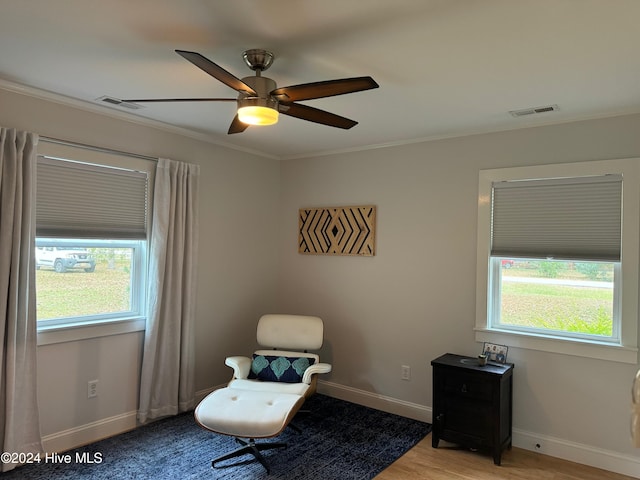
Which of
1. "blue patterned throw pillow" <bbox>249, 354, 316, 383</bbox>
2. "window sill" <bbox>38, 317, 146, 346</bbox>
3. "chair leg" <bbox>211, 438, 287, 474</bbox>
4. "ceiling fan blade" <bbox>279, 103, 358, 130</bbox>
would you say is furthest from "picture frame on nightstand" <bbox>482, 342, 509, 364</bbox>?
"window sill" <bbox>38, 317, 146, 346</bbox>

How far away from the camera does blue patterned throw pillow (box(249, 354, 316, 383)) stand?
3.65m

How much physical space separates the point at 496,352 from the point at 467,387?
16.1 inches

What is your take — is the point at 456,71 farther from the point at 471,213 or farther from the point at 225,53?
the point at 471,213

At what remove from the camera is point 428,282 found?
3.88m

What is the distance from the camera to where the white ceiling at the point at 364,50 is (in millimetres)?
1851

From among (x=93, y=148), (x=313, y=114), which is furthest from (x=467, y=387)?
(x=93, y=148)

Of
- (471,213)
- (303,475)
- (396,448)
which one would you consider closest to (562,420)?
(396,448)

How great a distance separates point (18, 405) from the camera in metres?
2.82

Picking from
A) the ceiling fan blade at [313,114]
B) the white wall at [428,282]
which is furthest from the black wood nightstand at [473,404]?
the ceiling fan blade at [313,114]

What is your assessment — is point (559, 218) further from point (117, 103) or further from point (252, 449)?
point (117, 103)

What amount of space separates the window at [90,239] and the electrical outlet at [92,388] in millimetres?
388

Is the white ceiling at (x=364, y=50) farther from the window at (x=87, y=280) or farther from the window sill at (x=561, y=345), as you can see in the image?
the window sill at (x=561, y=345)

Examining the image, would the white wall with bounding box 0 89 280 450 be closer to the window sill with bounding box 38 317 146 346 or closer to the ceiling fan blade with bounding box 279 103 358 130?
the window sill with bounding box 38 317 146 346

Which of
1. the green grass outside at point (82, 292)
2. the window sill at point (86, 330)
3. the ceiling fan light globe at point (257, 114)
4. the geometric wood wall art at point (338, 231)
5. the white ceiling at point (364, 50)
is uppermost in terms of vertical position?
the white ceiling at point (364, 50)
